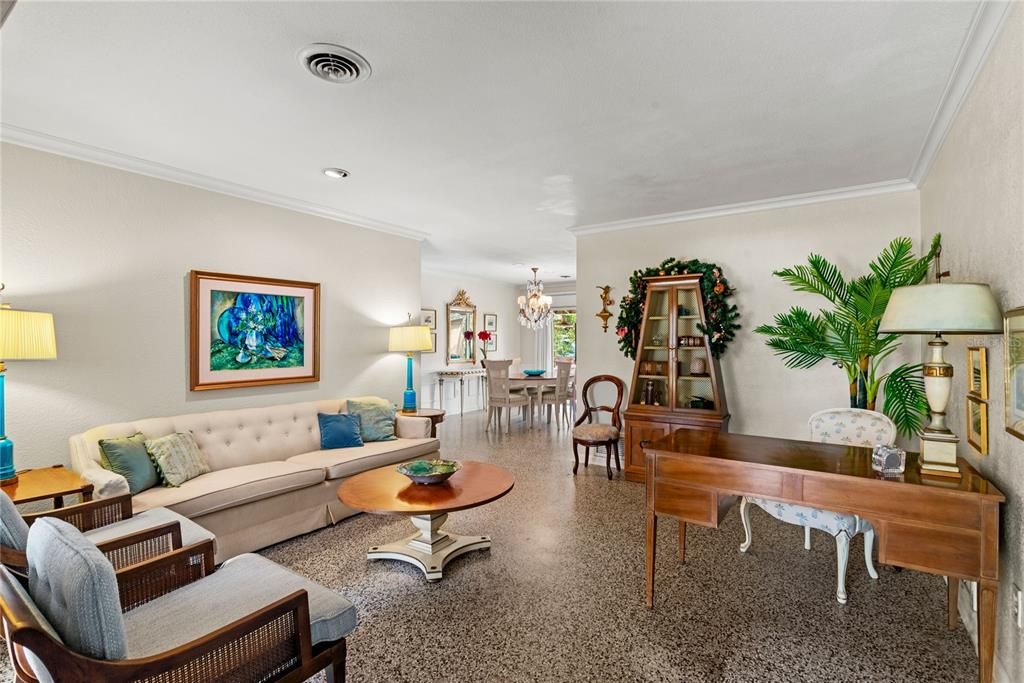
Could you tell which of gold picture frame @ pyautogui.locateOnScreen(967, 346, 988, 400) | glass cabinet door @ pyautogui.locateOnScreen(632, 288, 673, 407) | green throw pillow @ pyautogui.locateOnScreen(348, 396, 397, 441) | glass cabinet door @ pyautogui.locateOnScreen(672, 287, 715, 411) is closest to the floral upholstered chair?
gold picture frame @ pyautogui.locateOnScreen(967, 346, 988, 400)

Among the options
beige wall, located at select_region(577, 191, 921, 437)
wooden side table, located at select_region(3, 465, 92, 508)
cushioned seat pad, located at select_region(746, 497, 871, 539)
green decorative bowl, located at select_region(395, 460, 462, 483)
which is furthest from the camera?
beige wall, located at select_region(577, 191, 921, 437)

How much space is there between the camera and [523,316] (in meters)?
7.92

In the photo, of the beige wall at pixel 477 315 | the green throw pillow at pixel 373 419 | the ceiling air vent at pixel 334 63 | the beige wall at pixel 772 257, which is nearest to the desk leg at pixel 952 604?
the beige wall at pixel 772 257

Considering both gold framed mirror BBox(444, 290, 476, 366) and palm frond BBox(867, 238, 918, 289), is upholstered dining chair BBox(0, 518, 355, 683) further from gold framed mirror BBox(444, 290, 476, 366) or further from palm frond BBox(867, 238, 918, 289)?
gold framed mirror BBox(444, 290, 476, 366)

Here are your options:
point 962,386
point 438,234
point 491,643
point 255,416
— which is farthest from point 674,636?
point 438,234

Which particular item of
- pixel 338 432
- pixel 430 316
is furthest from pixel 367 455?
pixel 430 316

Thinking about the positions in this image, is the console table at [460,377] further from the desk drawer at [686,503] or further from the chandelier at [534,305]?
the desk drawer at [686,503]

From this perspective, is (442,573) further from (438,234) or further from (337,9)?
(438,234)

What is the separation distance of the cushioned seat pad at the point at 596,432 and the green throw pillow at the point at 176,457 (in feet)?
10.4

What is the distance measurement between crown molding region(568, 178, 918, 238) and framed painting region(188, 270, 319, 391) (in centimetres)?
284

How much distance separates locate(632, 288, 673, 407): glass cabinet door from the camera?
477 cm

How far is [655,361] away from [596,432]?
0.91 m

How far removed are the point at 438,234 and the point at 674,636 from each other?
439 centimetres

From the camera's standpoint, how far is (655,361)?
4.90m
